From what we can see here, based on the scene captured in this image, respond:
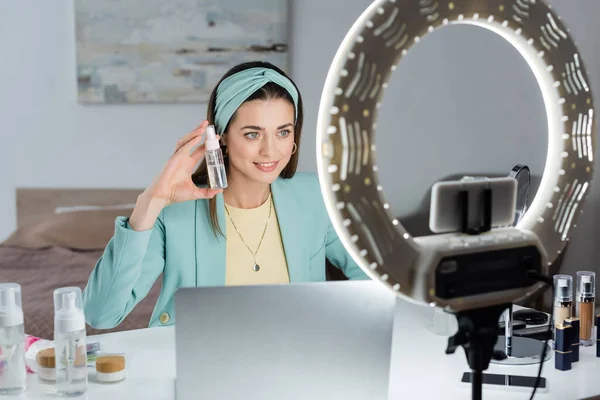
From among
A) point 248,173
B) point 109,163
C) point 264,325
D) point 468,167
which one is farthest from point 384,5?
point 109,163

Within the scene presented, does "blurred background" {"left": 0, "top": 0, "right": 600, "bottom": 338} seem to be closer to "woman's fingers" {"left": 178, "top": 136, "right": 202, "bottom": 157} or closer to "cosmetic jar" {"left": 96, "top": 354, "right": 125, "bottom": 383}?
"woman's fingers" {"left": 178, "top": 136, "right": 202, "bottom": 157}

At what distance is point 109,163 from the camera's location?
355 centimetres

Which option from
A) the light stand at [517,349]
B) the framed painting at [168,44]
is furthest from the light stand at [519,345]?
the framed painting at [168,44]

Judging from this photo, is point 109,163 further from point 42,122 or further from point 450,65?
point 450,65

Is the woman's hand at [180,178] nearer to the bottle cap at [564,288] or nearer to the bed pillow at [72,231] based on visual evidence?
the bottle cap at [564,288]

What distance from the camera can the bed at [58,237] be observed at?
2.73m

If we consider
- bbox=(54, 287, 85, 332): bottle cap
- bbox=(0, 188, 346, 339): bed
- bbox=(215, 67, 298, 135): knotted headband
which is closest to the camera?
bbox=(54, 287, 85, 332): bottle cap

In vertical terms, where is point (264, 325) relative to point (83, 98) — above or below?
below

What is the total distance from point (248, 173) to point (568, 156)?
89cm

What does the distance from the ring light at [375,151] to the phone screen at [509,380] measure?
0.44m

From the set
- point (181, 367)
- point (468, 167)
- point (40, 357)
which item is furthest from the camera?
point (468, 167)

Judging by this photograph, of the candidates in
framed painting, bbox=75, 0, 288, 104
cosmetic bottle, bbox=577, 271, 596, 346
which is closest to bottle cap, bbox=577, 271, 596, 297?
cosmetic bottle, bbox=577, 271, 596, 346

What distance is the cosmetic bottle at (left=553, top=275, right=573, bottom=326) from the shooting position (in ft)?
4.07

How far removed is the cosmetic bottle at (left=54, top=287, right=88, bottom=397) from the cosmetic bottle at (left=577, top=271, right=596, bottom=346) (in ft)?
A: 2.92
